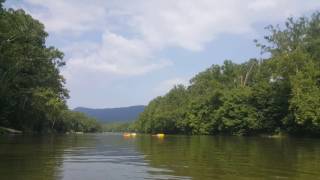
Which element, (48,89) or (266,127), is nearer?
(48,89)

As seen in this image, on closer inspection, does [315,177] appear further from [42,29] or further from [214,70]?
[214,70]

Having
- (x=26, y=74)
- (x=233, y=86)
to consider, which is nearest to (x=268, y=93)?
(x=233, y=86)

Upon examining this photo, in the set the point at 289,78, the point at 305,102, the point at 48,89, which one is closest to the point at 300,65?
the point at 289,78

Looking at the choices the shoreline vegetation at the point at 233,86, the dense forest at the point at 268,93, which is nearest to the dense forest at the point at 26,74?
the shoreline vegetation at the point at 233,86

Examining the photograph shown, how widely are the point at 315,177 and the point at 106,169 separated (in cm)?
706

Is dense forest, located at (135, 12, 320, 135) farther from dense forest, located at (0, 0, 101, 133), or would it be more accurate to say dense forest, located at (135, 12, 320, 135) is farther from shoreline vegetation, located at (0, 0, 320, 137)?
dense forest, located at (0, 0, 101, 133)

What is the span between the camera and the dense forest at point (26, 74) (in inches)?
1992

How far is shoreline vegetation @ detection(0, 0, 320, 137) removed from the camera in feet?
198

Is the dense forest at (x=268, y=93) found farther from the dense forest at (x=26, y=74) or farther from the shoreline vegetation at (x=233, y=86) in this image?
the dense forest at (x=26, y=74)

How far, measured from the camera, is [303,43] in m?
78.6

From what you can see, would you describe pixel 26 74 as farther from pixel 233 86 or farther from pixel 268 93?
pixel 233 86

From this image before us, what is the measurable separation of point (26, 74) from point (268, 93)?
42985mm

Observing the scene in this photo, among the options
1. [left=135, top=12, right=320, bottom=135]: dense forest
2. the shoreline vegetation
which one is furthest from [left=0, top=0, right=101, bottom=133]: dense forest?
[left=135, top=12, right=320, bottom=135]: dense forest

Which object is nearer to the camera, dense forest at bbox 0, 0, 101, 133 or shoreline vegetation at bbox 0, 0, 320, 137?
dense forest at bbox 0, 0, 101, 133
